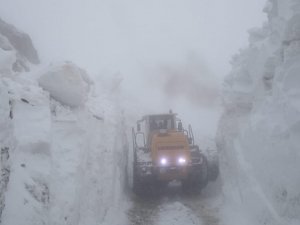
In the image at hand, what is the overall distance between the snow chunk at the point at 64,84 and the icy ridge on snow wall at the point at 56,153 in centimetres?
4

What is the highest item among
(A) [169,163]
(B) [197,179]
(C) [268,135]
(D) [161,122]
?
(D) [161,122]

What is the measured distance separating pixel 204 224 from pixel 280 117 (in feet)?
14.8

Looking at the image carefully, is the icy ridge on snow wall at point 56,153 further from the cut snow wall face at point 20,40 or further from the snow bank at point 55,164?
the cut snow wall face at point 20,40

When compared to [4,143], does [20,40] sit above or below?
above

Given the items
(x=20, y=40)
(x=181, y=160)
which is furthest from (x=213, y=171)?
(x=20, y=40)

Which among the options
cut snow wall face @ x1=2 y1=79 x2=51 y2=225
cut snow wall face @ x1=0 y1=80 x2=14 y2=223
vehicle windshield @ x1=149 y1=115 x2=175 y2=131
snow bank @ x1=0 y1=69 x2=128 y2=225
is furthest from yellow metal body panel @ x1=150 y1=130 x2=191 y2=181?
cut snow wall face @ x1=0 y1=80 x2=14 y2=223

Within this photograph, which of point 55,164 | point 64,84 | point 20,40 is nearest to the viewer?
point 55,164

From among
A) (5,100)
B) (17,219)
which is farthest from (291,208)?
(5,100)

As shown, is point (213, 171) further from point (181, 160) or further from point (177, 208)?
point (177, 208)

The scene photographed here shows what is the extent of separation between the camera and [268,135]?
39.2 feet

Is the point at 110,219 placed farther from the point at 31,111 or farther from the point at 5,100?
the point at 5,100

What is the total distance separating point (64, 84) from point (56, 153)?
4.44m

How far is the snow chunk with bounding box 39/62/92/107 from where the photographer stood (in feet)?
48.9

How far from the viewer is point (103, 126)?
690 inches
